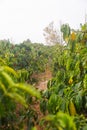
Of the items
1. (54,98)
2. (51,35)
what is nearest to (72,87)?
(54,98)

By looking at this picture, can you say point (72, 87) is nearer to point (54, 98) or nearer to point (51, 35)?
point (54, 98)

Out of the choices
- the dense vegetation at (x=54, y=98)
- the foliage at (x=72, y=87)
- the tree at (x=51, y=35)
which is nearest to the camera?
the dense vegetation at (x=54, y=98)

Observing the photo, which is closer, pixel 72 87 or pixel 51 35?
pixel 72 87

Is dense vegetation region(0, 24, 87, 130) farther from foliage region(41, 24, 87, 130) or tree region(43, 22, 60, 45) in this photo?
tree region(43, 22, 60, 45)

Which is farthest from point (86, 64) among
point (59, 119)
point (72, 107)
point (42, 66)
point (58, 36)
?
point (58, 36)

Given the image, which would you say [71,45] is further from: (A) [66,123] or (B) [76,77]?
(A) [66,123]

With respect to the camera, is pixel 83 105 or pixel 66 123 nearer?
pixel 66 123

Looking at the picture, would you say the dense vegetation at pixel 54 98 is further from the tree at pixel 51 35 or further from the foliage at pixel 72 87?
the tree at pixel 51 35

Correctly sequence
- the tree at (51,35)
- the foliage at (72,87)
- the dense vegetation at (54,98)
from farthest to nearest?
the tree at (51,35), the foliage at (72,87), the dense vegetation at (54,98)

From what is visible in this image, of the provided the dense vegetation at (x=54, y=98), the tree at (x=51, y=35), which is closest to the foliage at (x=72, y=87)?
the dense vegetation at (x=54, y=98)

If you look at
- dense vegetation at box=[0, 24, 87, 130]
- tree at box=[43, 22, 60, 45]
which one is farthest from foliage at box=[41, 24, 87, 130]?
tree at box=[43, 22, 60, 45]

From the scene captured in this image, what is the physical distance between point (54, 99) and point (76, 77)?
150 centimetres

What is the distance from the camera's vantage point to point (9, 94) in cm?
163

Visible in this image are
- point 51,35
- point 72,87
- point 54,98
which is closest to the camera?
point 54,98
